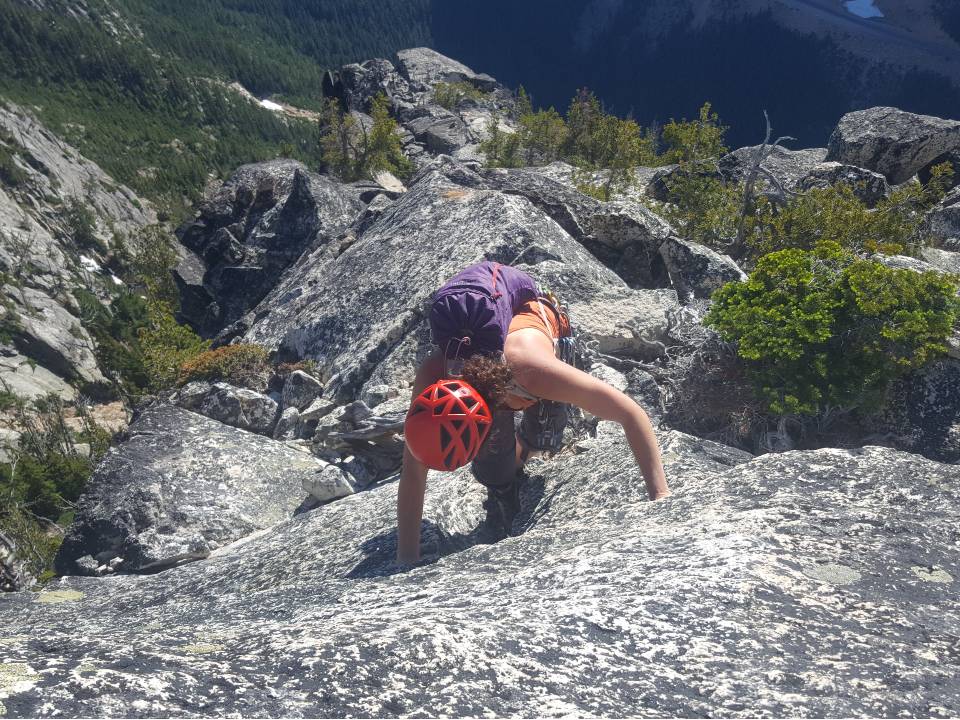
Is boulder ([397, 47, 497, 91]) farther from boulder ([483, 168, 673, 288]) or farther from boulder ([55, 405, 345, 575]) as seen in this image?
boulder ([55, 405, 345, 575])

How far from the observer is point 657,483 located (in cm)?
414

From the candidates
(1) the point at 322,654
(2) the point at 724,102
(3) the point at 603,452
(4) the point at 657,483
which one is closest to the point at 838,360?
(3) the point at 603,452

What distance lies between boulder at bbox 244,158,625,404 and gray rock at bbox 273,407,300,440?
1.60 ft

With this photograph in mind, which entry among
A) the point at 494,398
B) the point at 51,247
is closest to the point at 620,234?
the point at 494,398

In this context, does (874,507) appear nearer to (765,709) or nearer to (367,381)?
(765,709)

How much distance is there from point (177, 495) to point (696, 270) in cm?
733

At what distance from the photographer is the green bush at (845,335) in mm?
6457

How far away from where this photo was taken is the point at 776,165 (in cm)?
1911

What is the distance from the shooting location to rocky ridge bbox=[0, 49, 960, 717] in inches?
89.6

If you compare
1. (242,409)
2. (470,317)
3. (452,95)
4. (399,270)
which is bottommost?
(242,409)

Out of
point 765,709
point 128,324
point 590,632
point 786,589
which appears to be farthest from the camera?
point 128,324

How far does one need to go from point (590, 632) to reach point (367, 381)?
220 inches

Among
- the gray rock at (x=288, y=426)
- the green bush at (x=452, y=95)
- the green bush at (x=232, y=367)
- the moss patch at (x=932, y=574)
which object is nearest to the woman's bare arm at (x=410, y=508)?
the moss patch at (x=932, y=574)

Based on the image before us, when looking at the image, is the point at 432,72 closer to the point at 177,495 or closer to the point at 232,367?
the point at 232,367
